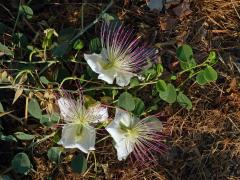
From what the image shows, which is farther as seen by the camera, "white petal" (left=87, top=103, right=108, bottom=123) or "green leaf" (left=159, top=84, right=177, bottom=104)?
"green leaf" (left=159, top=84, right=177, bottom=104)

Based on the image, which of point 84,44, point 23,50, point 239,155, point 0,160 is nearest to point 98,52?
point 84,44

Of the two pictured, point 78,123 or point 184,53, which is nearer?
point 78,123

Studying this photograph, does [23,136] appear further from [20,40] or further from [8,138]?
[20,40]

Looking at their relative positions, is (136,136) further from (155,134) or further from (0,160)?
(0,160)

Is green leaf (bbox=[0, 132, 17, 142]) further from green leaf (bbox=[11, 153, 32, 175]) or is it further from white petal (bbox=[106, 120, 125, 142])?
white petal (bbox=[106, 120, 125, 142])

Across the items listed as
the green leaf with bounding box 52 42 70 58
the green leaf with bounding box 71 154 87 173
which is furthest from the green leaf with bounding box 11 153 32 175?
the green leaf with bounding box 52 42 70 58

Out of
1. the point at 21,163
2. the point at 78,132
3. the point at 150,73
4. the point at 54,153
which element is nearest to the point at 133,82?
the point at 150,73
